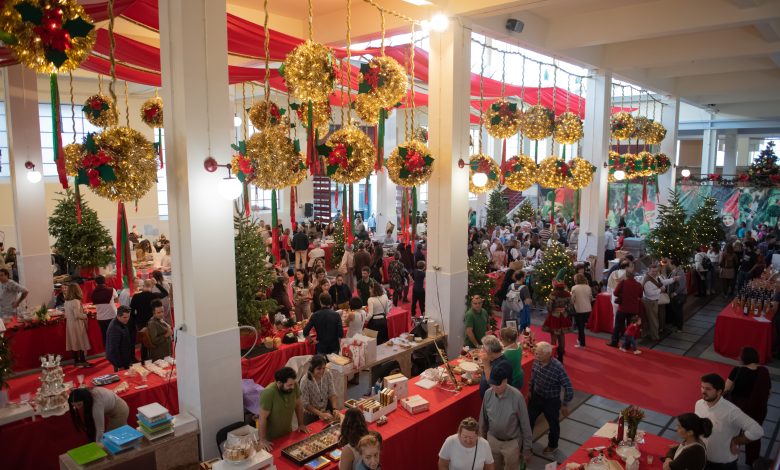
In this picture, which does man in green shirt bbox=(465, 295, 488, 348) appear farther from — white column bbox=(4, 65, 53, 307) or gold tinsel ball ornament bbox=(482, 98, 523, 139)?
white column bbox=(4, 65, 53, 307)

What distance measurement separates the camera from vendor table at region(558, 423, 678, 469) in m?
4.06

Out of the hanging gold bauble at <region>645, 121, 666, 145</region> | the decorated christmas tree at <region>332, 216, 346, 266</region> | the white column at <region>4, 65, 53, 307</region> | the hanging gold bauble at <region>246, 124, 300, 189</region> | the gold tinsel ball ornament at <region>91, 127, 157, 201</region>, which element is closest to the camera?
the gold tinsel ball ornament at <region>91, 127, 157, 201</region>

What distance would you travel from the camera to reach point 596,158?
1138 cm

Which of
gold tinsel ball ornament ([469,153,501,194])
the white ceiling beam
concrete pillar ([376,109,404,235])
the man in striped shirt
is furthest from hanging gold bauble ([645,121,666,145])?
the man in striped shirt

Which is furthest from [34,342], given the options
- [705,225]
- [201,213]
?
[705,225]

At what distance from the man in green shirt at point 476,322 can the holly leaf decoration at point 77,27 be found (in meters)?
5.22

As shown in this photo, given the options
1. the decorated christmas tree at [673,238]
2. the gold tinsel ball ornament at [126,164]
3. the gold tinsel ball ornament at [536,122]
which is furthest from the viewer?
the decorated christmas tree at [673,238]

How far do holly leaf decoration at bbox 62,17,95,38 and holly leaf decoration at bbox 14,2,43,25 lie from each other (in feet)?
0.45

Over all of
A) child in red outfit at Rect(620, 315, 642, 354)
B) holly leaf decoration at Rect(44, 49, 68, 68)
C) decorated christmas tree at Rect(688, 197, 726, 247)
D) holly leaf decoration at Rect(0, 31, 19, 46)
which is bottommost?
child in red outfit at Rect(620, 315, 642, 354)

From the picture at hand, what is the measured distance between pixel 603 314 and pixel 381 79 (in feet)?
21.2

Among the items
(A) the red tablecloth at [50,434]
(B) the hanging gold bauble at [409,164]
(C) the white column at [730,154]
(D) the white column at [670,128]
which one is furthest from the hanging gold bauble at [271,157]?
(C) the white column at [730,154]

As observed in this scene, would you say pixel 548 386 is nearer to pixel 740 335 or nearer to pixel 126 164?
pixel 126 164

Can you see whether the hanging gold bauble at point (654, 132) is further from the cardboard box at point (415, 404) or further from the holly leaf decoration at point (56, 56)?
the holly leaf decoration at point (56, 56)

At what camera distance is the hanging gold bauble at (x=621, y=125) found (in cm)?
1157
